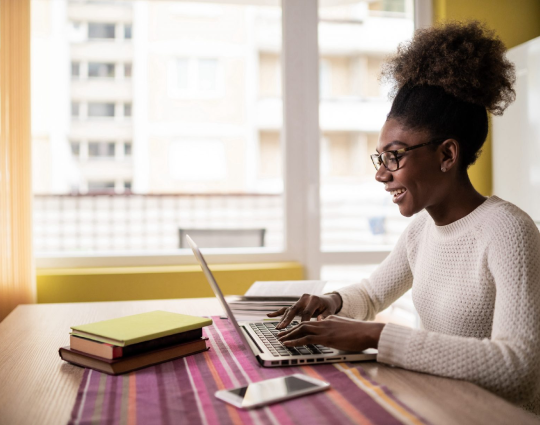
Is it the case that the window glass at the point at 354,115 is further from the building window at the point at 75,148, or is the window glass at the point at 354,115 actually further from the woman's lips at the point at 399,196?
the building window at the point at 75,148

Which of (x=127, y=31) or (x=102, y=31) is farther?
(x=102, y=31)

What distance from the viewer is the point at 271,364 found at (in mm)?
986

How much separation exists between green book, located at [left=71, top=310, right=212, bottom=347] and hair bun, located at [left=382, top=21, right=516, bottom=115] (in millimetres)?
738

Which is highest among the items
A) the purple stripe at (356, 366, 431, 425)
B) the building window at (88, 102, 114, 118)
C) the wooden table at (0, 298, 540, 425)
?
the building window at (88, 102, 114, 118)

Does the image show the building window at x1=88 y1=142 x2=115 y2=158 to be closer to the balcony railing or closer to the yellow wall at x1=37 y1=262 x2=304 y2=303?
the balcony railing

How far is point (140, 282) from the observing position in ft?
8.75

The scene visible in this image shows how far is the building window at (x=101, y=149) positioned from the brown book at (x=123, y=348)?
11414 millimetres

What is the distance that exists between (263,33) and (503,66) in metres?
4.06

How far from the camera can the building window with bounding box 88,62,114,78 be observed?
452 inches

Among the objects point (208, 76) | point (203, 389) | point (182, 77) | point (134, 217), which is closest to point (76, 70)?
point (182, 77)

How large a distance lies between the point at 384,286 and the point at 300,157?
147 centimetres

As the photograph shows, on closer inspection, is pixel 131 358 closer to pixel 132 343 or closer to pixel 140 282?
pixel 132 343

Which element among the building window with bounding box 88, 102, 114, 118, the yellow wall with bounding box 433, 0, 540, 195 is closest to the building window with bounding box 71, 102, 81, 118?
the building window with bounding box 88, 102, 114, 118

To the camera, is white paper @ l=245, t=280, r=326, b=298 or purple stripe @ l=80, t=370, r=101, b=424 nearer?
purple stripe @ l=80, t=370, r=101, b=424
